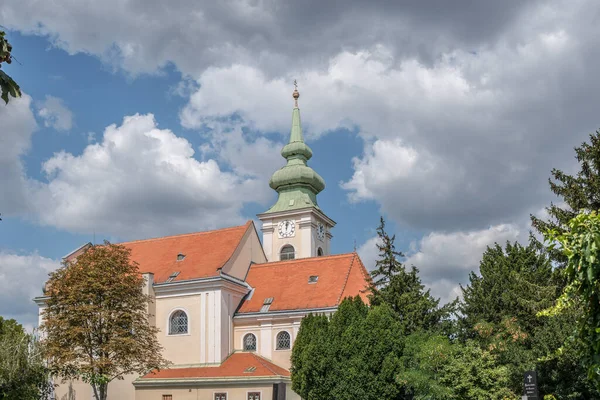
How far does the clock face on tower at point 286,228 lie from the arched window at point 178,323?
51.6ft

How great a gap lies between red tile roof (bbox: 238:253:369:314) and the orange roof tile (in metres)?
3.05

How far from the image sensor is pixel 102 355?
35000 mm

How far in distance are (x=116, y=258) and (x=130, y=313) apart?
333 cm

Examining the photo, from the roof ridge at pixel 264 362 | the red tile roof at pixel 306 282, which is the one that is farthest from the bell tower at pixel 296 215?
the roof ridge at pixel 264 362

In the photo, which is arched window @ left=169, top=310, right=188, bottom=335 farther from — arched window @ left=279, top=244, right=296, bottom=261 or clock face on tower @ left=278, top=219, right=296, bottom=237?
clock face on tower @ left=278, top=219, right=296, bottom=237

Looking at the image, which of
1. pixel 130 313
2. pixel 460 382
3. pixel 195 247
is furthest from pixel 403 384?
pixel 195 247

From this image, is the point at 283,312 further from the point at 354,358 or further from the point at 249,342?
the point at 354,358

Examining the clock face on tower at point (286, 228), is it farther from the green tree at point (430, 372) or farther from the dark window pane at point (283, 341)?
the green tree at point (430, 372)

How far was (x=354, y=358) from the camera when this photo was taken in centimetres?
3089

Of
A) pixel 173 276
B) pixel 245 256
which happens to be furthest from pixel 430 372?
pixel 173 276

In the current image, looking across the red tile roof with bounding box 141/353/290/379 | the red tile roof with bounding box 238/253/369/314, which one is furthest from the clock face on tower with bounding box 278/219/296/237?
the red tile roof with bounding box 141/353/290/379

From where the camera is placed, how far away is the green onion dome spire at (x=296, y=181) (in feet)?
193

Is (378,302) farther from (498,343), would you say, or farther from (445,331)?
(498,343)

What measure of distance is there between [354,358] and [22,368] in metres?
19.4
